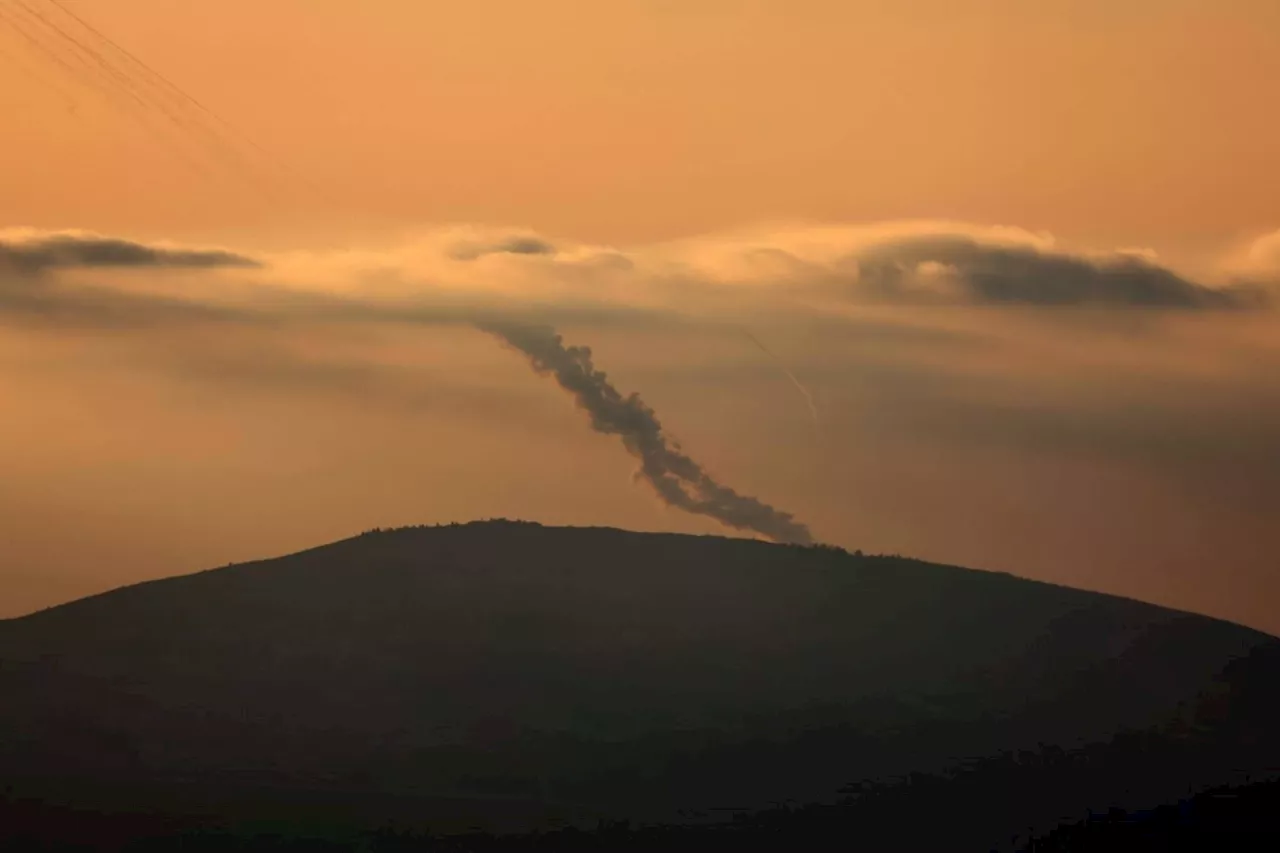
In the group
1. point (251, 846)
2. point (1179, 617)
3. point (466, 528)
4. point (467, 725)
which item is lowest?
point (251, 846)

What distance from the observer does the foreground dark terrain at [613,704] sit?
106438mm

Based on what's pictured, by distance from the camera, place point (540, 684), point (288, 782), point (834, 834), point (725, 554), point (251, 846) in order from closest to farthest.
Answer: point (251, 846)
point (834, 834)
point (288, 782)
point (540, 684)
point (725, 554)

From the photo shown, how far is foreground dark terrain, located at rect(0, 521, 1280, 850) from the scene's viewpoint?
106 meters

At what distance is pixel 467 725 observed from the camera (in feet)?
423

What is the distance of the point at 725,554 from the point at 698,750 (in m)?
48.5

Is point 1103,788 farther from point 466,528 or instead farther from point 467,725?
point 466,528

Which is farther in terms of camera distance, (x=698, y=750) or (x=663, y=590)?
(x=663, y=590)

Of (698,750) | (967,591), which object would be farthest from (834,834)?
(967,591)

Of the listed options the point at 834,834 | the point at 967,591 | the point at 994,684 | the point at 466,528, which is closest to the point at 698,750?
the point at 834,834

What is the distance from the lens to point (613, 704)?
132375mm

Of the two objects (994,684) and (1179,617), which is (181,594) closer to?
(994,684)

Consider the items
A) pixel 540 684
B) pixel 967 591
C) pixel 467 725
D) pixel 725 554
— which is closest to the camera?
pixel 467 725

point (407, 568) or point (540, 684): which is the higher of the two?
point (407, 568)

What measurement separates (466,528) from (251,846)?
7205cm
